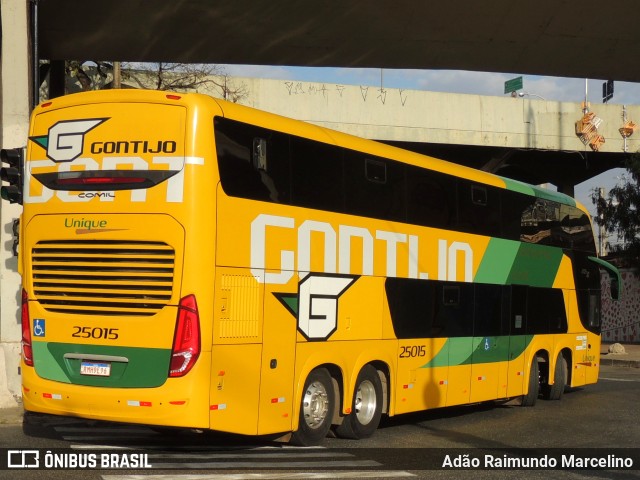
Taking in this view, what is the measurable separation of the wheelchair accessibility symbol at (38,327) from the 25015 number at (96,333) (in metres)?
0.47

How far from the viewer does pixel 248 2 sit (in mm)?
18938

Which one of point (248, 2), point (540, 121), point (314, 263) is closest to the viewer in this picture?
point (314, 263)

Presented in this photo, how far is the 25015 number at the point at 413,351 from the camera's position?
1445cm

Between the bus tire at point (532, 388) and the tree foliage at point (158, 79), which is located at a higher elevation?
the tree foliage at point (158, 79)

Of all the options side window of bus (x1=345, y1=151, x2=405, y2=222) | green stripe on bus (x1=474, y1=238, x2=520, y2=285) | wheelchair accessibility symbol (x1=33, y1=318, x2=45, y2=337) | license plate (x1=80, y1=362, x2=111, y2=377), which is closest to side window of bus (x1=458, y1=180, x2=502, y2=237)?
green stripe on bus (x1=474, y1=238, x2=520, y2=285)

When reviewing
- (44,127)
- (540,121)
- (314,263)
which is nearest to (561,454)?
(314,263)

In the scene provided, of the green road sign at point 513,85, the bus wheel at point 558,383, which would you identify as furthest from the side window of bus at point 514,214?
the green road sign at point 513,85

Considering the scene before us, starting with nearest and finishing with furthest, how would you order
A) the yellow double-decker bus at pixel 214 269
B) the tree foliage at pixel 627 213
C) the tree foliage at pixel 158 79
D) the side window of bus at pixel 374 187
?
the yellow double-decker bus at pixel 214 269 → the side window of bus at pixel 374 187 → the tree foliage at pixel 158 79 → the tree foliage at pixel 627 213

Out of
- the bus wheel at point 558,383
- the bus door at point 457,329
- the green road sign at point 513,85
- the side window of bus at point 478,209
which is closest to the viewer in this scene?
the bus door at point 457,329

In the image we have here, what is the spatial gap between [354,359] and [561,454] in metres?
2.84

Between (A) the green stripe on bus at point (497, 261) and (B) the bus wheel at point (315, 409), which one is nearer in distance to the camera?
(B) the bus wheel at point (315, 409)

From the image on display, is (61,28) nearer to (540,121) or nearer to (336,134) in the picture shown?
(336,134)

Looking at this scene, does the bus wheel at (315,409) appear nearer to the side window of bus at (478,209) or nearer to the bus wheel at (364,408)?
the bus wheel at (364,408)

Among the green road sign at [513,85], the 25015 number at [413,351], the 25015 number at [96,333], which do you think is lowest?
the 25015 number at [413,351]
